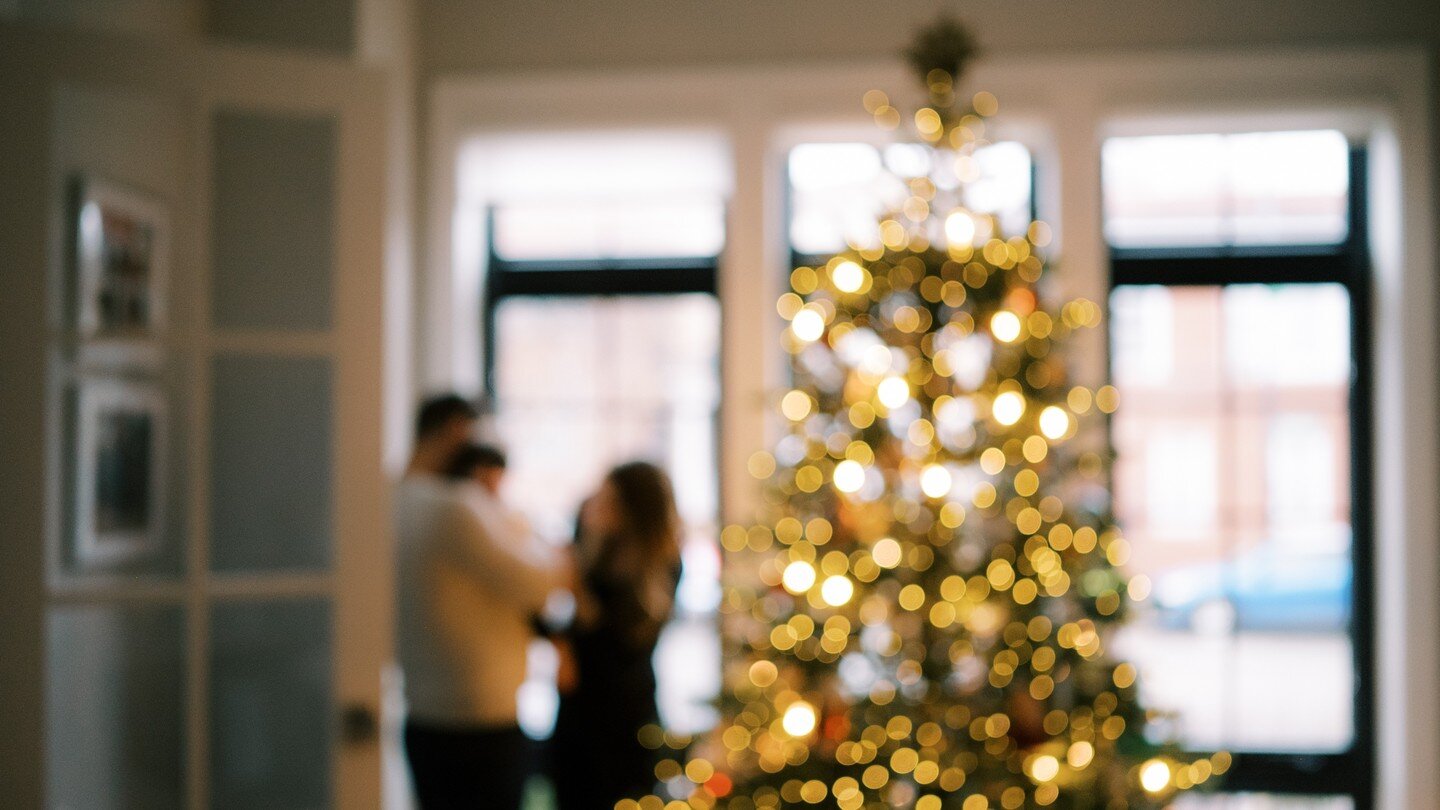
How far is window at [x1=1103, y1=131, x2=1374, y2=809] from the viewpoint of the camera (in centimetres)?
356

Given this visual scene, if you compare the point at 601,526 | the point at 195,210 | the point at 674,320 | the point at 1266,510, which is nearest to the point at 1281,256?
the point at 1266,510

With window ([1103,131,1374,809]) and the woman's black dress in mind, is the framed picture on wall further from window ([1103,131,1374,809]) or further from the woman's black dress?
window ([1103,131,1374,809])

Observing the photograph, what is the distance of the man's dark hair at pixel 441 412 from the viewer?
2.76 meters

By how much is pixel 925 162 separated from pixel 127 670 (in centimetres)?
193

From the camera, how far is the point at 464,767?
269 cm

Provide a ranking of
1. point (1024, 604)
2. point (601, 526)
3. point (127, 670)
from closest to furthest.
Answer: point (127, 670) → point (1024, 604) → point (601, 526)

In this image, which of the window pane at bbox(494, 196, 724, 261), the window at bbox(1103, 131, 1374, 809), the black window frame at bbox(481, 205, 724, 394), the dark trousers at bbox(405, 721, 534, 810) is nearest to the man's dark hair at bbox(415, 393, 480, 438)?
the dark trousers at bbox(405, 721, 534, 810)

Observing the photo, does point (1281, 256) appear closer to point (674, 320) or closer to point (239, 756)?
point (674, 320)

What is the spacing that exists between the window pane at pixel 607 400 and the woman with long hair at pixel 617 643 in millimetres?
880

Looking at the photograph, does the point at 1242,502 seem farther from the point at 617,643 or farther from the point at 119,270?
the point at 119,270

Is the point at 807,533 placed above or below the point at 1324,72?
below

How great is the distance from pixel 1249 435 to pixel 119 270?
3.26 metres

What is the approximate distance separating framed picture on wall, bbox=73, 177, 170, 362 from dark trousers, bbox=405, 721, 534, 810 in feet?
3.84

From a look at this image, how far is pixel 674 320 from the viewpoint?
3.81 metres
